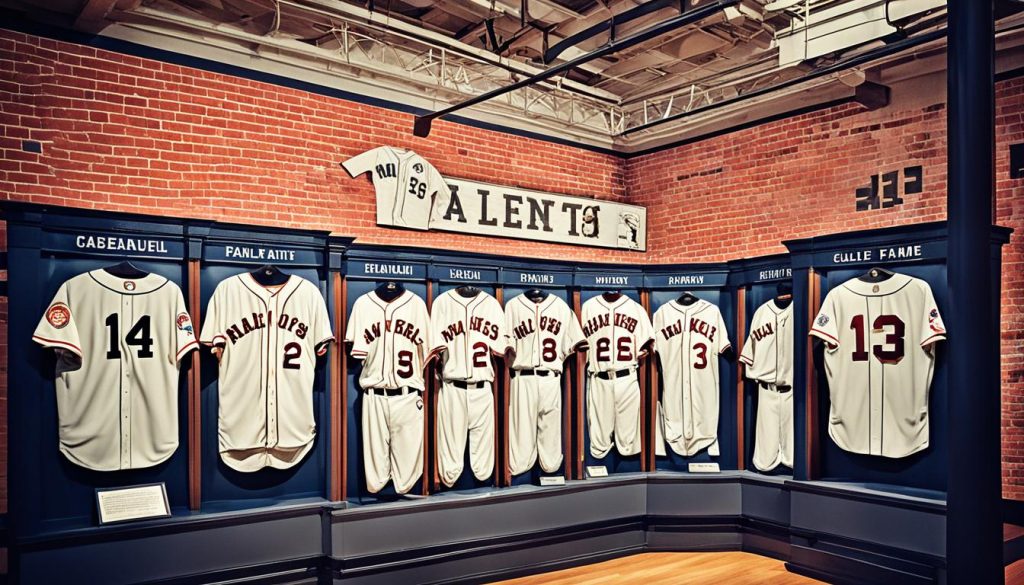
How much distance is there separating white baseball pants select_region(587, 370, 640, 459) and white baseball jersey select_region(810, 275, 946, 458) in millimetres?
1774

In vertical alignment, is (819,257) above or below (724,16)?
below

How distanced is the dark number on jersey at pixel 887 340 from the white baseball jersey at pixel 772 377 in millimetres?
826

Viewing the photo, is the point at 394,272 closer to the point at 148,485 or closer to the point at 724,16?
the point at 148,485

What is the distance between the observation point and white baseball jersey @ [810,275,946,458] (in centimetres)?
529

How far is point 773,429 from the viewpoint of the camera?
657 centimetres

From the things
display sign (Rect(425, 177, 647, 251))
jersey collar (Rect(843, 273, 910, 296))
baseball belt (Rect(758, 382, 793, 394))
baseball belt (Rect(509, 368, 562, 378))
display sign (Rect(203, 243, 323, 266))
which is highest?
display sign (Rect(425, 177, 647, 251))

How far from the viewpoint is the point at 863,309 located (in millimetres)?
5625

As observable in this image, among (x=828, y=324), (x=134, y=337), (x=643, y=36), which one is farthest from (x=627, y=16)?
(x=134, y=337)

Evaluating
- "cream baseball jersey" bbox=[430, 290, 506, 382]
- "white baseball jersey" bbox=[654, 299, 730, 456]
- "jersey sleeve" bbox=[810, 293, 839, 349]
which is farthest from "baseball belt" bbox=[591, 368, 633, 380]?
"jersey sleeve" bbox=[810, 293, 839, 349]

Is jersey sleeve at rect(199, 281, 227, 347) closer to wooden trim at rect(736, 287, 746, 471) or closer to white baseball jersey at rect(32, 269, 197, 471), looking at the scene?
white baseball jersey at rect(32, 269, 197, 471)

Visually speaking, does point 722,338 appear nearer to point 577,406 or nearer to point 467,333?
point 577,406

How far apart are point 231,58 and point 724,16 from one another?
152 inches

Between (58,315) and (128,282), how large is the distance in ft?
1.52

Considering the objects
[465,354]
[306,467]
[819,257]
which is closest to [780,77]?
[819,257]
